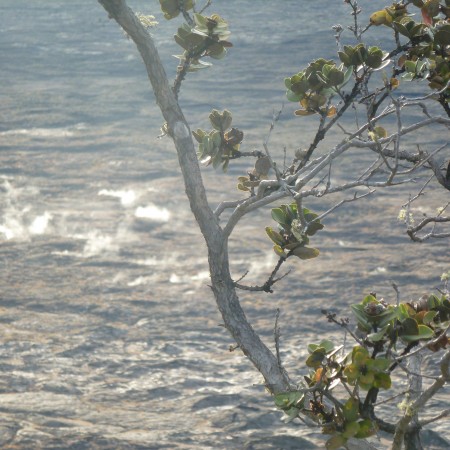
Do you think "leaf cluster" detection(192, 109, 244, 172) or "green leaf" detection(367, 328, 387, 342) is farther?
"leaf cluster" detection(192, 109, 244, 172)

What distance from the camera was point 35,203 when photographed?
830 centimetres

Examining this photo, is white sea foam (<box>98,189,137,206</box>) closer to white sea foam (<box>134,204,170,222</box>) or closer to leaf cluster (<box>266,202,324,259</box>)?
white sea foam (<box>134,204,170,222</box>)

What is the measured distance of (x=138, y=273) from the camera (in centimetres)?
659

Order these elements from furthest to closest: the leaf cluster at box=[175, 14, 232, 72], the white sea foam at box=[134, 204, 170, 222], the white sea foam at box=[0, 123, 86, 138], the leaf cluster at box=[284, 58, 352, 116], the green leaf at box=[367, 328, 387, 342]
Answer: the white sea foam at box=[0, 123, 86, 138] → the white sea foam at box=[134, 204, 170, 222] → the leaf cluster at box=[175, 14, 232, 72] → the leaf cluster at box=[284, 58, 352, 116] → the green leaf at box=[367, 328, 387, 342]

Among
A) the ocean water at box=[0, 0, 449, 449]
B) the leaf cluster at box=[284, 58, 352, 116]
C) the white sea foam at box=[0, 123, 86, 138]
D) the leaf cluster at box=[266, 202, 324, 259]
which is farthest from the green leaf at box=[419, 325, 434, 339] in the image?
the white sea foam at box=[0, 123, 86, 138]

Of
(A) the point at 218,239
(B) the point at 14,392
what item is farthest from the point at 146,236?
(A) the point at 218,239

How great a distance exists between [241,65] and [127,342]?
902 centimetres

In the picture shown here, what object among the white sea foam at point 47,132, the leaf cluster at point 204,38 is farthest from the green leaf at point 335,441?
the white sea foam at point 47,132

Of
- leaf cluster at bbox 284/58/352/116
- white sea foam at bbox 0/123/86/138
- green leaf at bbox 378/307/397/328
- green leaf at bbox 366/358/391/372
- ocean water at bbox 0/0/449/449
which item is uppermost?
leaf cluster at bbox 284/58/352/116

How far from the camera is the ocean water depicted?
4312mm

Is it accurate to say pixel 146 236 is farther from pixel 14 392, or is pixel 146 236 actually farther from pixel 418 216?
pixel 14 392

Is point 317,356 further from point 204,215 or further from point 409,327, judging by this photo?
point 204,215

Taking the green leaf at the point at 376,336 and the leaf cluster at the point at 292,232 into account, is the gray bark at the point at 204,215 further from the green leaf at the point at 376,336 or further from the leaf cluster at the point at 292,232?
the green leaf at the point at 376,336

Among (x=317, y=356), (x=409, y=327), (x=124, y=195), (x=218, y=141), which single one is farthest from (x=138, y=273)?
(x=409, y=327)
